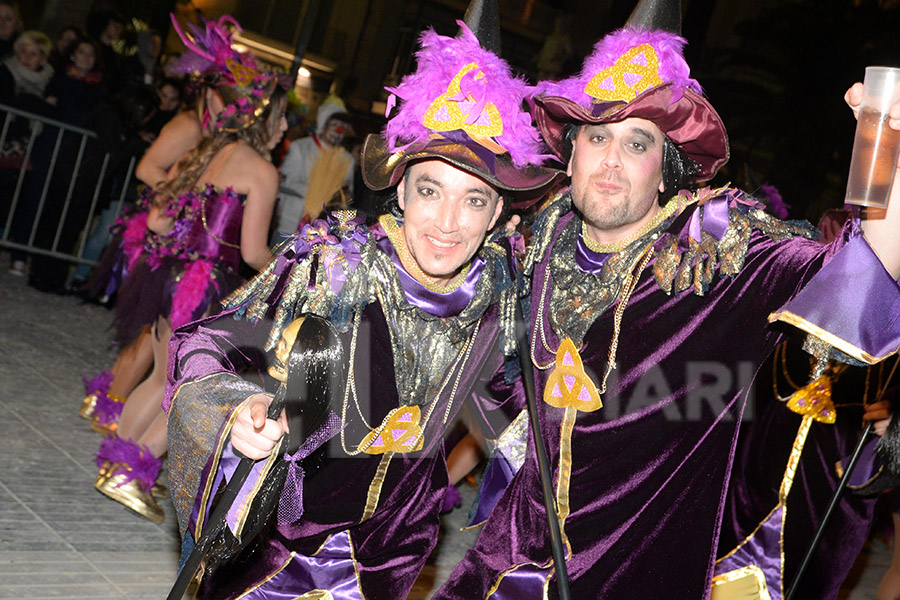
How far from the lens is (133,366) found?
4801 millimetres

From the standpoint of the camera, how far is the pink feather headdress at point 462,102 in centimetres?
255

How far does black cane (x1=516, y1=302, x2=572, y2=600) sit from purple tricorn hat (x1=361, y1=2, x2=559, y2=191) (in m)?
0.46

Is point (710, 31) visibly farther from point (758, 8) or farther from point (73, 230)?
point (73, 230)

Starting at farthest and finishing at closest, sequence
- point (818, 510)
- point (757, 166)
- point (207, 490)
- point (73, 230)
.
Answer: point (757, 166) → point (73, 230) → point (818, 510) → point (207, 490)

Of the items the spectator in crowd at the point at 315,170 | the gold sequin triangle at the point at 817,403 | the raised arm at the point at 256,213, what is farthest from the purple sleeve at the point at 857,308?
the spectator in crowd at the point at 315,170

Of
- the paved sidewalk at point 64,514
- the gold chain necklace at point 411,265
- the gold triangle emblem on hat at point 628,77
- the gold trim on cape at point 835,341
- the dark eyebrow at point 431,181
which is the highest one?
the gold triangle emblem on hat at point 628,77

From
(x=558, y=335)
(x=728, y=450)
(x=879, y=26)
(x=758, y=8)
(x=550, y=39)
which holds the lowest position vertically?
(x=728, y=450)

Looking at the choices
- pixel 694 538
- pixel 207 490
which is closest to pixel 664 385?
pixel 694 538

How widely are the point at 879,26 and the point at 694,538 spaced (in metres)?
15.9

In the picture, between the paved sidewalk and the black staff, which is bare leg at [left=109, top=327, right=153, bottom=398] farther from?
the black staff

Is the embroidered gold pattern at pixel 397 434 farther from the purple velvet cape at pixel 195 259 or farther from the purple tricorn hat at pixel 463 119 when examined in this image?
the purple velvet cape at pixel 195 259

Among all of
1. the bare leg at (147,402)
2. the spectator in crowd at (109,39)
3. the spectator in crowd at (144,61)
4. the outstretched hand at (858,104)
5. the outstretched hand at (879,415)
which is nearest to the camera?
the outstretched hand at (858,104)

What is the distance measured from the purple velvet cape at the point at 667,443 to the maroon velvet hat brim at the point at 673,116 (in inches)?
15.9

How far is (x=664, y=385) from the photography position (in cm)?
254
